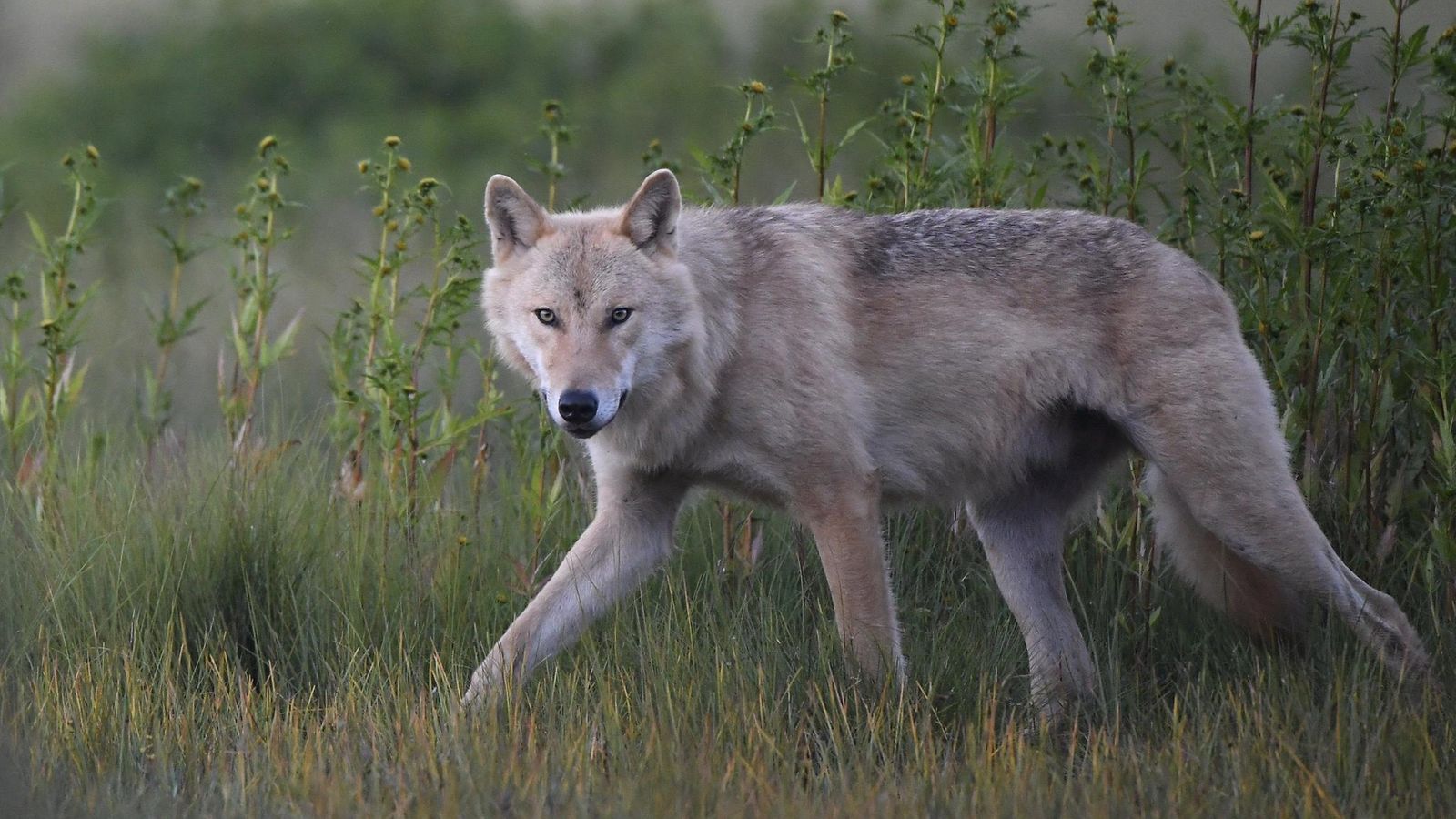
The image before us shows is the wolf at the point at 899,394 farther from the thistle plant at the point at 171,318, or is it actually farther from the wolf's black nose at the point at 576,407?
the thistle plant at the point at 171,318

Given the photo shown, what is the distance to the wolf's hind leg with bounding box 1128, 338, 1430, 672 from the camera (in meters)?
4.41

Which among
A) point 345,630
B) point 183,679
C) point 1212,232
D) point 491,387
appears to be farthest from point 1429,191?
point 183,679

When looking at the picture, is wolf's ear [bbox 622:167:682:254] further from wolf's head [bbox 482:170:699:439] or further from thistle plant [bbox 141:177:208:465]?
thistle plant [bbox 141:177:208:465]

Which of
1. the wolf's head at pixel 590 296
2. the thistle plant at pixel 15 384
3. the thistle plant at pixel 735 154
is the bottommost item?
the thistle plant at pixel 15 384

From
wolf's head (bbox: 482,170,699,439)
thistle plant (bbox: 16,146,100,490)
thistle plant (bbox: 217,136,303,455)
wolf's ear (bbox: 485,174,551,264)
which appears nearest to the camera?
wolf's head (bbox: 482,170,699,439)

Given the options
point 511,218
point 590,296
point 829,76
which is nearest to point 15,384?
point 511,218

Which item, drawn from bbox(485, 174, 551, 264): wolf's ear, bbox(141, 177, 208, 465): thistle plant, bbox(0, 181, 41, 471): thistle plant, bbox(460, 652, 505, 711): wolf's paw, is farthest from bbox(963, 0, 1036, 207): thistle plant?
bbox(0, 181, 41, 471): thistle plant

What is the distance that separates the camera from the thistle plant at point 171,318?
19.0 ft

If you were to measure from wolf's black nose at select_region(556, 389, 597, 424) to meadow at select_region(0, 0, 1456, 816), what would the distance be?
0.80m

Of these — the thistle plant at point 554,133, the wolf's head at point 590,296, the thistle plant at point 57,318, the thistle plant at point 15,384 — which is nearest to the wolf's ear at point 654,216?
the wolf's head at point 590,296

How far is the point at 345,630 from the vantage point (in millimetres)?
4562

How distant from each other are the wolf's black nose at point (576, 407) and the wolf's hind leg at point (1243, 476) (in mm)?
1916

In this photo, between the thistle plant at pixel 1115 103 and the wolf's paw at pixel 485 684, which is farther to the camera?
the thistle plant at pixel 1115 103

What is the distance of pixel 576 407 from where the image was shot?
3.67 m
